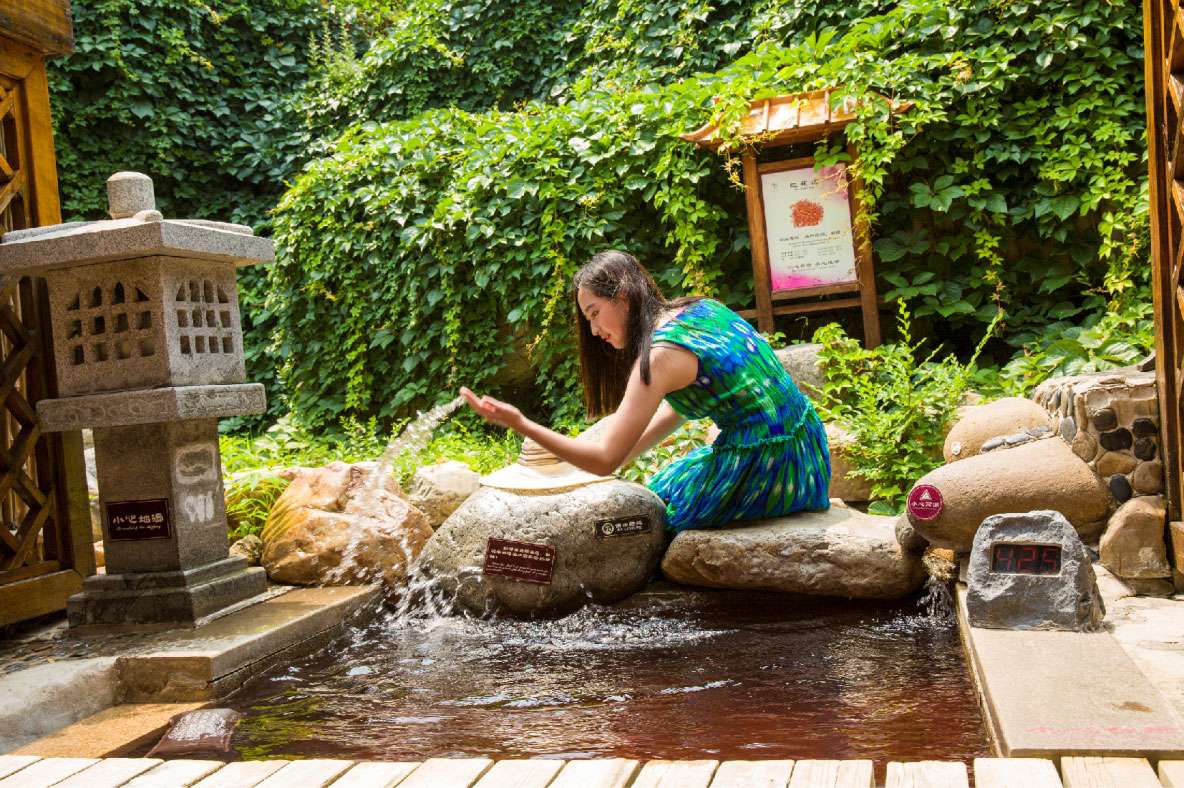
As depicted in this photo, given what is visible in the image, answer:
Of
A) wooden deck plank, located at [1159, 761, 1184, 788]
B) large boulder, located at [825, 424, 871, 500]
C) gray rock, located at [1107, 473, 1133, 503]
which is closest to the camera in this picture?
wooden deck plank, located at [1159, 761, 1184, 788]

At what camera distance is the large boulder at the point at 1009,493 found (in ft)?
11.7

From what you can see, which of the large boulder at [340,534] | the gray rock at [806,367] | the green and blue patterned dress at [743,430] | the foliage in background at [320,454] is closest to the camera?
the green and blue patterned dress at [743,430]

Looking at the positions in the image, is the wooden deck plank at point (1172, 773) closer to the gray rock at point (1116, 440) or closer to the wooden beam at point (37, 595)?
the gray rock at point (1116, 440)

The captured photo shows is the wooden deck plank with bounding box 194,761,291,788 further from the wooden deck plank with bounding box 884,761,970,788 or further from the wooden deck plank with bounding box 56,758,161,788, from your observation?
the wooden deck plank with bounding box 884,761,970,788

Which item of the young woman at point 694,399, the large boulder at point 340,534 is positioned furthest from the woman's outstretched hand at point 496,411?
the large boulder at point 340,534

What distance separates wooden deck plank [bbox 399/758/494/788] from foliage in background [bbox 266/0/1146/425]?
16.0 ft

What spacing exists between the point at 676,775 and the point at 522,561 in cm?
215

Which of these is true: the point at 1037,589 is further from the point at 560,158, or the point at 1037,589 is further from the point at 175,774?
the point at 560,158

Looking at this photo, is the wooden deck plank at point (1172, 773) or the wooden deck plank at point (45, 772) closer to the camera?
the wooden deck plank at point (1172, 773)

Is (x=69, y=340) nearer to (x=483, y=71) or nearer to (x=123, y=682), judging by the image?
(x=123, y=682)

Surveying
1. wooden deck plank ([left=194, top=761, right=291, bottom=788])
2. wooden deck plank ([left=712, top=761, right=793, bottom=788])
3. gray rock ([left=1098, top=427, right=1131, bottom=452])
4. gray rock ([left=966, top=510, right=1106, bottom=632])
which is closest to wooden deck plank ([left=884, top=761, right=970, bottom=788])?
wooden deck plank ([left=712, top=761, right=793, bottom=788])

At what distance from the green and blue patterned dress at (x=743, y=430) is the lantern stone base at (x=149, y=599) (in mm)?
1977

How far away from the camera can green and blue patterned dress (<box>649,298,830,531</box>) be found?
3.92 meters

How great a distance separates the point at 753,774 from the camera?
77.8 inches
